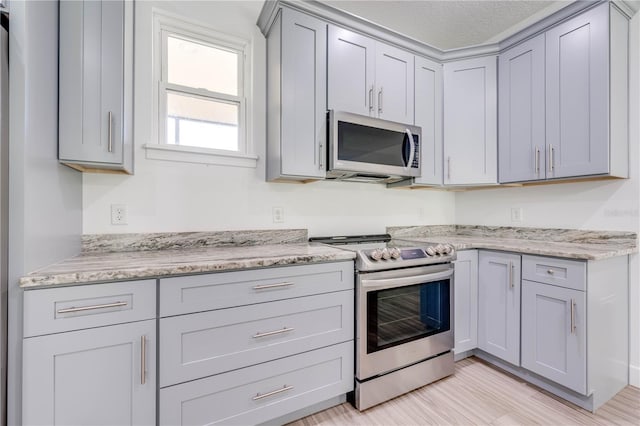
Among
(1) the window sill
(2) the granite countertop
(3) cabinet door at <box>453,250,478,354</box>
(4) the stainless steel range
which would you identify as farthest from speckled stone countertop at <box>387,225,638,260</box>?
(1) the window sill

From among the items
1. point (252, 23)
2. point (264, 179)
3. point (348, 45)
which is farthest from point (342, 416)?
point (252, 23)

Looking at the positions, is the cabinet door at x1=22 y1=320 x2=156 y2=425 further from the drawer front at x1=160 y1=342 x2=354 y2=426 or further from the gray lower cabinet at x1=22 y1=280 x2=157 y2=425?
the drawer front at x1=160 y1=342 x2=354 y2=426

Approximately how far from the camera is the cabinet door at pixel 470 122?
2426 mm

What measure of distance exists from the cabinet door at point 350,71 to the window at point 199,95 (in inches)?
25.7

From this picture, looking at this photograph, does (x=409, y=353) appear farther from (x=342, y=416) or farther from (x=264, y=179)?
(x=264, y=179)

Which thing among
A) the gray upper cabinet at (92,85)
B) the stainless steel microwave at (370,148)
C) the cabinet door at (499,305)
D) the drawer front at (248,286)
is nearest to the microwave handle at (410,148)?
the stainless steel microwave at (370,148)

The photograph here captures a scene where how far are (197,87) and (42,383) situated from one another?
1801mm

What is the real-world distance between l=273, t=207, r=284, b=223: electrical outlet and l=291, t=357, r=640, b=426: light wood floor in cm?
128

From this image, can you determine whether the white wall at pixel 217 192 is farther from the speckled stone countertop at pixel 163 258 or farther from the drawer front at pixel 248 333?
the drawer front at pixel 248 333

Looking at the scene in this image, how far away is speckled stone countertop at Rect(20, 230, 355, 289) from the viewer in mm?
1112

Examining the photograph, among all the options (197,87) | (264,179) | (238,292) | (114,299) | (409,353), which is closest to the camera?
(114,299)

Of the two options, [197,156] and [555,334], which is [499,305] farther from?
[197,156]

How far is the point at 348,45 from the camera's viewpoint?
2035 mm

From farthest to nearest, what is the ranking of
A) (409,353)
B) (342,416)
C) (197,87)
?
1. (197,87)
2. (409,353)
3. (342,416)
